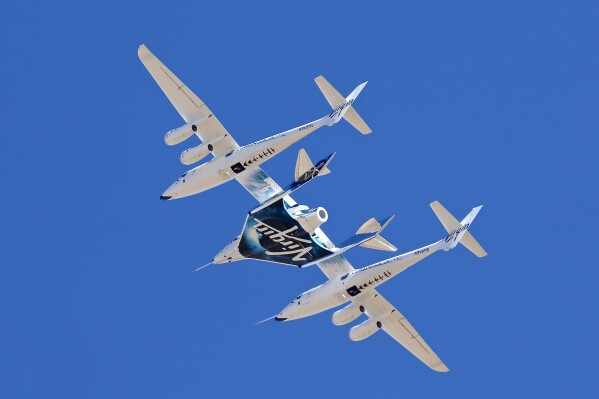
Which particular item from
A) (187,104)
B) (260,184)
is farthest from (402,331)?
(187,104)

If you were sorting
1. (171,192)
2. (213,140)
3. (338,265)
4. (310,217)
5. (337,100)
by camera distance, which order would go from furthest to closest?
(338,265) < (171,192) < (213,140) < (310,217) < (337,100)

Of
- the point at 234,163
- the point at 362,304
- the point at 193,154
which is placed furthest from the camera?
the point at 362,304

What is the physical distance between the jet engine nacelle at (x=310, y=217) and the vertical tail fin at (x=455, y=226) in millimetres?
7304

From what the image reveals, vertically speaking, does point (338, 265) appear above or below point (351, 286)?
above

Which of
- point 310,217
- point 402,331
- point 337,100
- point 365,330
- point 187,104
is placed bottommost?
point 402,331

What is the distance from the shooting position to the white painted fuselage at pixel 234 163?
88.2 meters

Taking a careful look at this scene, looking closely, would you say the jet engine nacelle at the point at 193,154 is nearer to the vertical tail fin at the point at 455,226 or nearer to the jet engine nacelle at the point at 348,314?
the jet engine nacelle at the point at 348,314

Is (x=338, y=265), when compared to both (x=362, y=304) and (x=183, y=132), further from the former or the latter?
(x=183, y=132)

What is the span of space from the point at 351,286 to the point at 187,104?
1353cm

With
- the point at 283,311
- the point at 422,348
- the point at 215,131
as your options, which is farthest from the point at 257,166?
Result: the point at 422,348

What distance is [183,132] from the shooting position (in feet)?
295

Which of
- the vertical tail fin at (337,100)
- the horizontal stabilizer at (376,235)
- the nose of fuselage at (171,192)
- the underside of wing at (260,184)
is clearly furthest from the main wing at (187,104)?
the horizontal stabilizer at (376,235)

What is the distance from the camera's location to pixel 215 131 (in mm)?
90562

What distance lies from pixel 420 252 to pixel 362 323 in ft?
28.0
